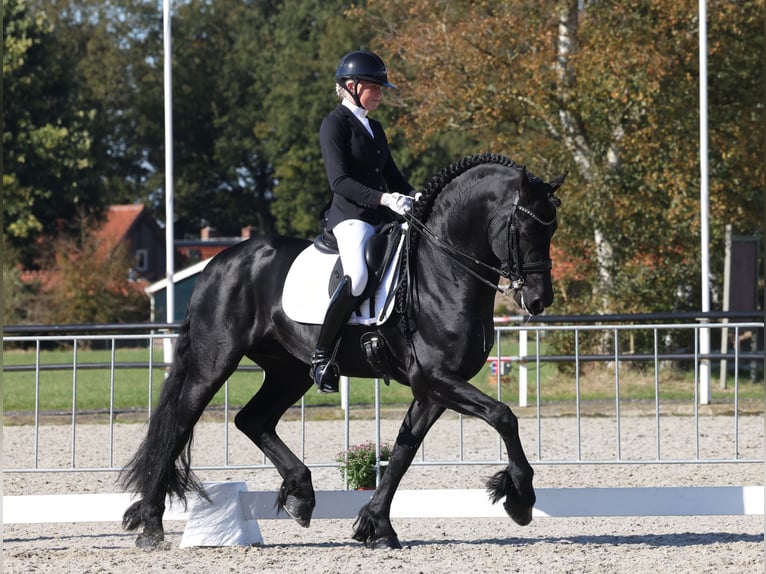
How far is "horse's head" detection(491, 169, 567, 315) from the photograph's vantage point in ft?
21.0

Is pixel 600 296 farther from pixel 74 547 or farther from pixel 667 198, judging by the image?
pixel 74 547

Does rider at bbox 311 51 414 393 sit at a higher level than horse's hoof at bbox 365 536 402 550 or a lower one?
higher

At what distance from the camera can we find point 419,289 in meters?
6.86

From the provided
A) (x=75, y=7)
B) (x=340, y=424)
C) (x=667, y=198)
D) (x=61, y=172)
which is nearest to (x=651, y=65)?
(x=667, y=198)

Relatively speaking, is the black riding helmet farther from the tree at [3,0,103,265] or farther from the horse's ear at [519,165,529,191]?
the tree at [3,0,103,265]

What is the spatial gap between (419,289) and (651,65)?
1374 cm

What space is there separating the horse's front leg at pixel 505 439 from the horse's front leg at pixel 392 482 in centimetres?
36

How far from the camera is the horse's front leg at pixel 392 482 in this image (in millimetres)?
6953

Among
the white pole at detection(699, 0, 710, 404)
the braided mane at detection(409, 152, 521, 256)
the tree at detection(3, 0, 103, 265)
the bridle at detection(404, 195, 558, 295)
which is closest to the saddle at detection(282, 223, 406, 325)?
the braided mane at detection(409, 152, 521, 256)

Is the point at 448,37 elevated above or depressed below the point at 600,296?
above

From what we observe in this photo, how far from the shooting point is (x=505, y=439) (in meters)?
6.46

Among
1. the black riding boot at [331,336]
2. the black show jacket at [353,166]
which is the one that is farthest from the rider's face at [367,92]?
the black riding boot at [331,336]

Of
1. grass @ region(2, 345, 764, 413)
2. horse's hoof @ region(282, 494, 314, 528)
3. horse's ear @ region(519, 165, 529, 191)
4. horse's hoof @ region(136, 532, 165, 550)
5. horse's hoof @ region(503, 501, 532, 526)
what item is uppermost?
horse's ear @ region(519, 165, 529, 191)

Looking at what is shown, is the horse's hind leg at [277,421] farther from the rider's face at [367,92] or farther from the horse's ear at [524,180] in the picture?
the horse's ear at [524,180]
